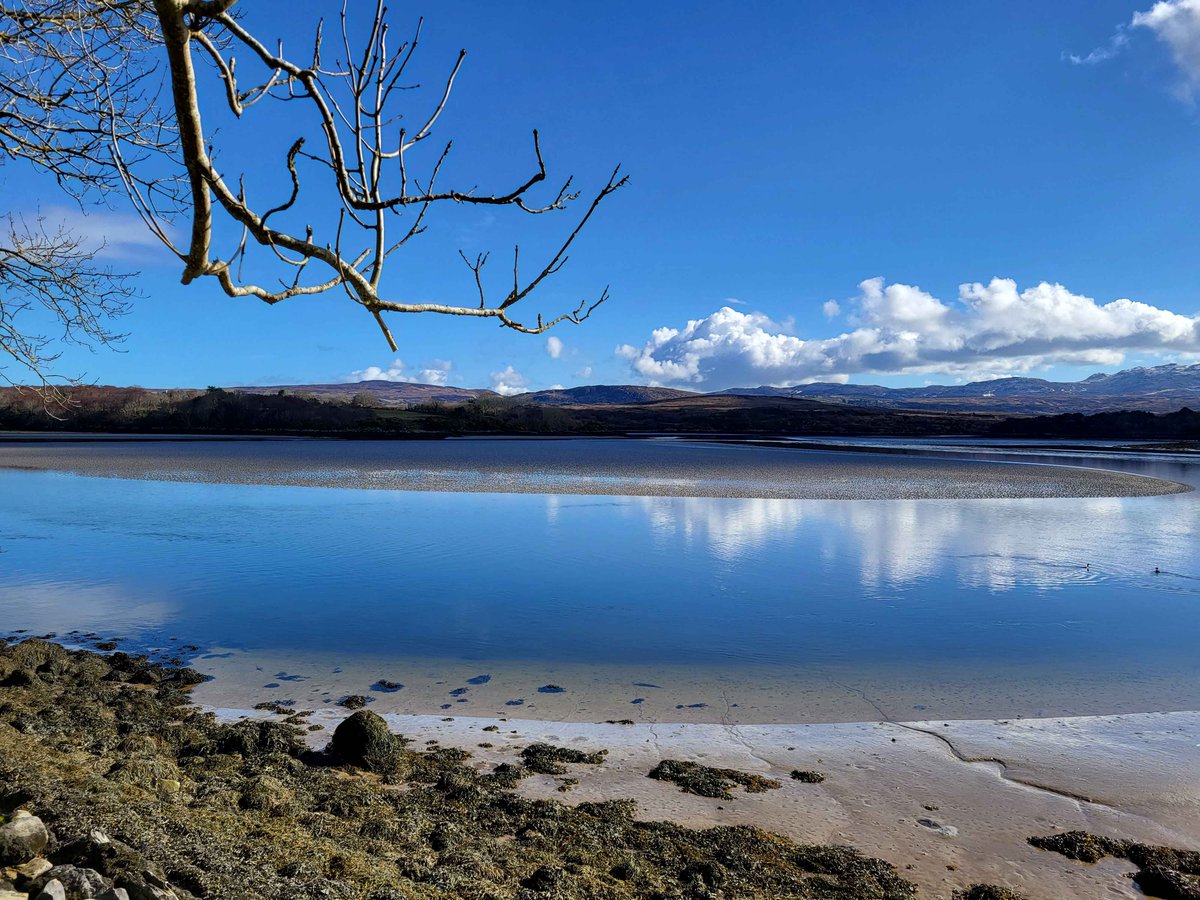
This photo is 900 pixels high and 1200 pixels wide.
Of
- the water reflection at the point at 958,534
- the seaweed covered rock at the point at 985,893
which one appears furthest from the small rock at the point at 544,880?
the water reflection at the point at 958,534

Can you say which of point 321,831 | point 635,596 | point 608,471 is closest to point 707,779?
point 321,831

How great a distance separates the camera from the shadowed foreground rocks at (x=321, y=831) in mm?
3146

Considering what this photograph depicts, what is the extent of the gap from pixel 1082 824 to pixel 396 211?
493 cm

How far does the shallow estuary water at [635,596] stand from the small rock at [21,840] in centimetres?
342

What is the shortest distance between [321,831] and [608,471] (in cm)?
2626

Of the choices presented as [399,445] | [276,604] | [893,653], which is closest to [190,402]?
[399,445]

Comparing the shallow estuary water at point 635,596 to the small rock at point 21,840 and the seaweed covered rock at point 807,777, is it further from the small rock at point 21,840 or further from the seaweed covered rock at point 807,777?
the small rock at point 21,840

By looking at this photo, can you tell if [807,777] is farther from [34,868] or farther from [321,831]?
[34,868]

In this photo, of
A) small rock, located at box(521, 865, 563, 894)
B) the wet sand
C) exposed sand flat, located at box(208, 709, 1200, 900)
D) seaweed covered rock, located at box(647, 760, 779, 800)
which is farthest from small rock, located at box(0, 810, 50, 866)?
the wet sand

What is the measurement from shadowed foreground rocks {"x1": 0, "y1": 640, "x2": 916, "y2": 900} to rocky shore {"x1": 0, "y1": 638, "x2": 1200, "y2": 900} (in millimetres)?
Result: 11

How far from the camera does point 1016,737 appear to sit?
6000 millimetres

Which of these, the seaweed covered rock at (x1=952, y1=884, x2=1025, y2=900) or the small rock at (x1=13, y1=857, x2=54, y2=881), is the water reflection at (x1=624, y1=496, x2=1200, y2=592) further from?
the small rock at (x1=13, y1=857, x2=54, y2=881)

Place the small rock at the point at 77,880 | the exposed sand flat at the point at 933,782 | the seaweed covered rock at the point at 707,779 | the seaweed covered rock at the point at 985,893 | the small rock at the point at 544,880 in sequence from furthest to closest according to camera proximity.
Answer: the seaweed covered rock at the point at 707,779 < the exposed sand flat at the point at 933,782 < the seaweed covered rock at the point at 985,893 < the small rock at the point at 544,880 < the small rock at the point at 77,880

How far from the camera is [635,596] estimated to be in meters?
10.7
